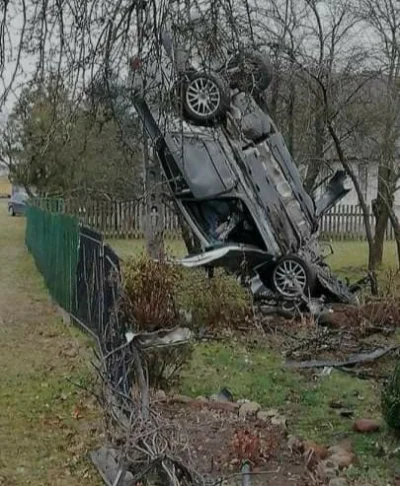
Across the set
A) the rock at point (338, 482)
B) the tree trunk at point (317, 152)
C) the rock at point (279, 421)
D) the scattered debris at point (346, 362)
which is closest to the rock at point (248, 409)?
the rock at point (279, 421)

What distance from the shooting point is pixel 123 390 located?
6367 mm

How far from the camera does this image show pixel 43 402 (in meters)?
8.00

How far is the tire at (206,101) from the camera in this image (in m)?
10.8

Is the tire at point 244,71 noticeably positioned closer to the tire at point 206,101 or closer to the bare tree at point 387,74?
the tire at point 206,101

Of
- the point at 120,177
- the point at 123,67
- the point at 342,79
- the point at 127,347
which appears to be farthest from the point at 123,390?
the point at 120,177

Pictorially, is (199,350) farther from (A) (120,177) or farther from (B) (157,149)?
(A) (120,177)

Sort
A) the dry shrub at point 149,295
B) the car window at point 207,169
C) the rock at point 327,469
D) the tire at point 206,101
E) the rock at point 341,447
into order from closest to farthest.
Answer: the rock at point 327,469
the rock at point 341,447
the dry shrub at point 149,295
the tire at point 206,101
the car window at point 207,169

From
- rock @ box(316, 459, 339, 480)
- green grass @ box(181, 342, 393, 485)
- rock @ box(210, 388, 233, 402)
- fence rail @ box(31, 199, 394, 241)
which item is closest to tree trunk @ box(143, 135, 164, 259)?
green grass @ box(181, 342, 393, 485)

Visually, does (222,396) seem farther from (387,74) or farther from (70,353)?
(387,74)

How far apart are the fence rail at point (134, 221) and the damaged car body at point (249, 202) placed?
7.23 m

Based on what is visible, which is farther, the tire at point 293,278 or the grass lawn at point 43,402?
the tire at point 293,278

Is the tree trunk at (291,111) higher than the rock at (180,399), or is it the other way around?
the tree trunk at (291,111)

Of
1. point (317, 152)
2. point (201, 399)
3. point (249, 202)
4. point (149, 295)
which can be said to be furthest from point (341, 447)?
point (317, 152)

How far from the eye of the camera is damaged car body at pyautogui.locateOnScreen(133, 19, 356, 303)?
41.4 ft
